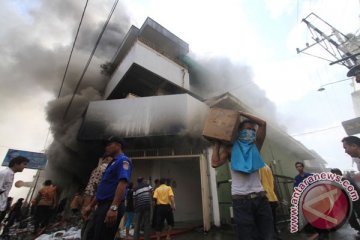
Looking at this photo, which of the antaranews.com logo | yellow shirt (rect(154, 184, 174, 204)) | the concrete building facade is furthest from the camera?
the concrete building facade

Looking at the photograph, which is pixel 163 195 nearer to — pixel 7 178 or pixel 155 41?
pixel 7 178

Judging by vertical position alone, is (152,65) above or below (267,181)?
above

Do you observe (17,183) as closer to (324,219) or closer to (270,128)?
(324,219)

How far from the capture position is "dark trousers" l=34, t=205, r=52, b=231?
667 centimetres

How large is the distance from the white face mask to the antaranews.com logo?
682mm

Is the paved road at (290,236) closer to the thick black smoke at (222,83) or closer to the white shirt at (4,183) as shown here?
the white shirt at (4,183)

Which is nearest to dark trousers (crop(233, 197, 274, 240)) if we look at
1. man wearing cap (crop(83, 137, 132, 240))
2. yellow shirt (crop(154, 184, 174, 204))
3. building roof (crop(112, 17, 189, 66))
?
man wearing cap (crop(83, 137, 132, 240))

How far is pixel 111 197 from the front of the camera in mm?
2594

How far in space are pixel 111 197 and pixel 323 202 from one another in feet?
6.99

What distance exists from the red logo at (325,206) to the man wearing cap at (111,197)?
6.00ft

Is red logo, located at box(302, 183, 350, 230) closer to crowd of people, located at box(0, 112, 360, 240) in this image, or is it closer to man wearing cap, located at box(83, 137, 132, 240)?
crowd of people, located at box(0, 112, 360, 240)

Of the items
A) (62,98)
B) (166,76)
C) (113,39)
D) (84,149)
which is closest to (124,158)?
(84,149)

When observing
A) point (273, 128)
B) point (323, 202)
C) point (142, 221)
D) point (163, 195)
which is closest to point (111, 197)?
point (323, 202)

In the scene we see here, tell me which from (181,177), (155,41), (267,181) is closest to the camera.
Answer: (267,181)
